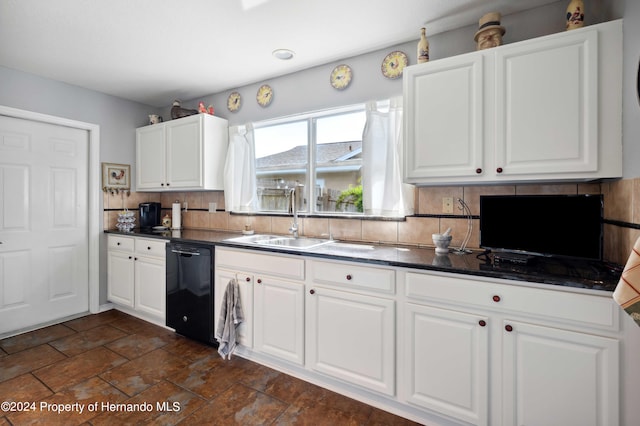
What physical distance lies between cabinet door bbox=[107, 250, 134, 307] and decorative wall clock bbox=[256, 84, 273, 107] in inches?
81.9

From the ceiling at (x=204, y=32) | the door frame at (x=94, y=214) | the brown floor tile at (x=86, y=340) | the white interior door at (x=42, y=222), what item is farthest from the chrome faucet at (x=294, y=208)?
the white interior door at (x=42, y=222)

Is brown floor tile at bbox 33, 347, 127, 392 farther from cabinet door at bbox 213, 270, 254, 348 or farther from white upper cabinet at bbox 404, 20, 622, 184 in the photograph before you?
white upper cabinet at bbox 404, 20, 622, 184

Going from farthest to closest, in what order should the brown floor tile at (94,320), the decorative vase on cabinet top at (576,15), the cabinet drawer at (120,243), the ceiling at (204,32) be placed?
the cabinet drawer at (120,243) → the brown floor tile at (94,320) → the ceiling at (204,32) → the decorative vase on cabinet top at (576,15)

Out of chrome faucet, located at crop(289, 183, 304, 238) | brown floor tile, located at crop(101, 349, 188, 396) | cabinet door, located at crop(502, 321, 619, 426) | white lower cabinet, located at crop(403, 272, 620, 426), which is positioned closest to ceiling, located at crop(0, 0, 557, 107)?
chrome faucet, located at crop(289, 183, 304, 238)

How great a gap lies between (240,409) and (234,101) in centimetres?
282

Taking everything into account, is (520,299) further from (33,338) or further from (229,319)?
(33,338)

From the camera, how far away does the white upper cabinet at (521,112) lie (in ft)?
4.99

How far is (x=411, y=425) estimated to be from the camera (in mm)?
1735

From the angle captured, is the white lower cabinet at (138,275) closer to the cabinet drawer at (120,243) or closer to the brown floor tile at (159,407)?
the cabinet drawer at (120,243)

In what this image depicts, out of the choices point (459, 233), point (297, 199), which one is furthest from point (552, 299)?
point (297, 199)

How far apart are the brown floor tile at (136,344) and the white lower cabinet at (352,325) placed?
4.87 ft

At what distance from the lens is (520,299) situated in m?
1.45

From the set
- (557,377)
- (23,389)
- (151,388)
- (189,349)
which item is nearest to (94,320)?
(23,389)

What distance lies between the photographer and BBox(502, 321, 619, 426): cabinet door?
131 centimetres
